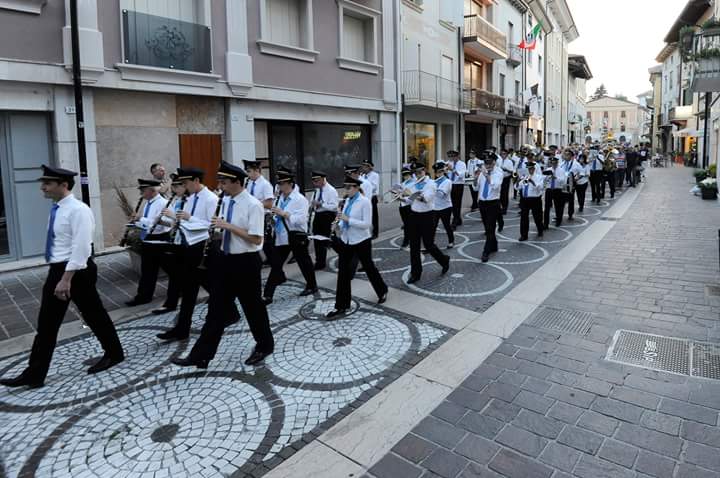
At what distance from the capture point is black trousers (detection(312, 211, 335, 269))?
8.45 meters

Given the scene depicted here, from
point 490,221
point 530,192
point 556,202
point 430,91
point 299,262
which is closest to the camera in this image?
point 299,262

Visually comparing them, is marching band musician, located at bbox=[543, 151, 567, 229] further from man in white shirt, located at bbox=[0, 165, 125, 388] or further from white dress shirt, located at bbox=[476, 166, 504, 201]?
man in white shirt, located at bbox=[0, 165, 125, 388]

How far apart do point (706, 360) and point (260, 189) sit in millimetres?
5907

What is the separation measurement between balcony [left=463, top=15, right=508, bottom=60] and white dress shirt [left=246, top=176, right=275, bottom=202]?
18.6 metres

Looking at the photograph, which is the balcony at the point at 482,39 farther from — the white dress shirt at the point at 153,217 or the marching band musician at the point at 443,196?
the white dress shirt at the point at 153,217

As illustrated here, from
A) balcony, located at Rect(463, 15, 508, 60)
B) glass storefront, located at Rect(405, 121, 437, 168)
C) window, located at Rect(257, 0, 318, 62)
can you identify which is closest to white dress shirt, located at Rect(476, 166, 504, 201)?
window, located at Rect(257, 0, 318, 62)

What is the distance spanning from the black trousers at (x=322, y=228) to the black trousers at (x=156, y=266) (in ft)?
8.54

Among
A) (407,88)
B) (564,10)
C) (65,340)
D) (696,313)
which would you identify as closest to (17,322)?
(65,340)

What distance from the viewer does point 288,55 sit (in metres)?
13.5

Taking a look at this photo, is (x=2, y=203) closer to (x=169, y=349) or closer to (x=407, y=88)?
(x=169, y=349)

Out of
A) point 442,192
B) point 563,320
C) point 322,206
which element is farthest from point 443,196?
point 563,320

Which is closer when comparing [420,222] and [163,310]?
[163,310]

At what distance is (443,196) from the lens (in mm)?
9938

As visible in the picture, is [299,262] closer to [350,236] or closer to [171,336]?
[350,236]
